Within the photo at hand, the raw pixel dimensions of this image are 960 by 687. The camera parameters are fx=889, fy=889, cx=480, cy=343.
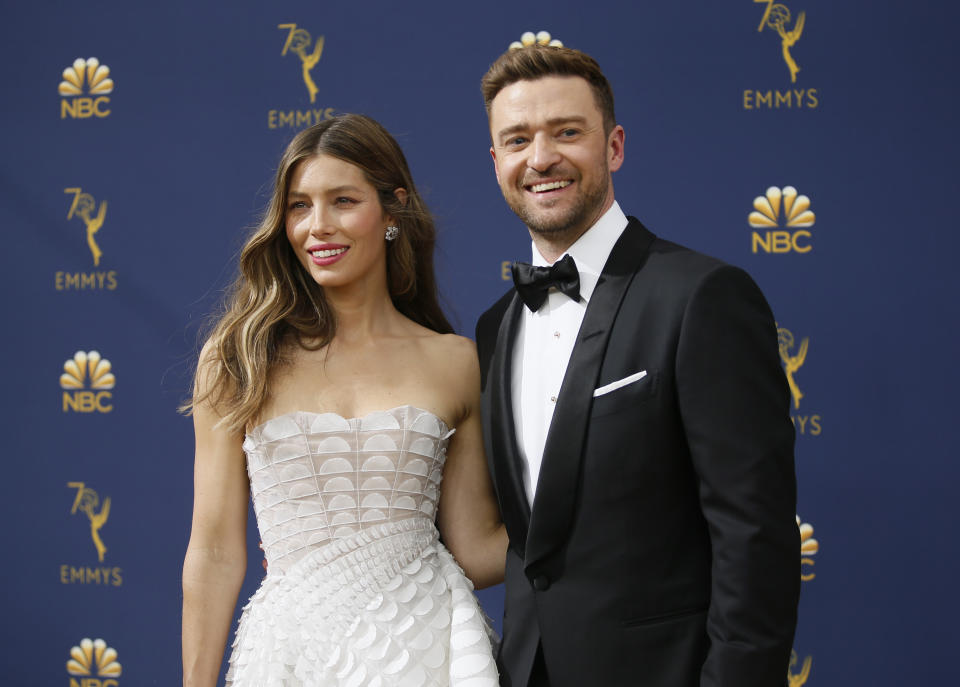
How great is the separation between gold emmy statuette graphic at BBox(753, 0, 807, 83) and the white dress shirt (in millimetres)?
1378

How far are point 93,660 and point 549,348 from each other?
2241 mm

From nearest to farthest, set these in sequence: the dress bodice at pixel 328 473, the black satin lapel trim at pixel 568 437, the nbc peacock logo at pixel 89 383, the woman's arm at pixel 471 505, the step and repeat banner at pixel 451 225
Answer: the black satin lapel trim at pixel 568 437 → the dress bodice at pixel 328 473 → the woman's arm at pixel 471 505 → the step and repeat banner at pixel 451 225 → the nbc peacock logo at pixel 89 383

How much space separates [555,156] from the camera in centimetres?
148

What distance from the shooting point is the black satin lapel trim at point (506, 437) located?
1.47 m

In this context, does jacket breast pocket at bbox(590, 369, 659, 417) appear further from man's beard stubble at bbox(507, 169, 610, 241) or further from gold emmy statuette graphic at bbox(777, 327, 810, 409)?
gold emmy statuette graphic at bbox(777, 327, 810, 409)

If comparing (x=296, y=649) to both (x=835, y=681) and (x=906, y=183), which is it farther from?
(x=906, y=183)

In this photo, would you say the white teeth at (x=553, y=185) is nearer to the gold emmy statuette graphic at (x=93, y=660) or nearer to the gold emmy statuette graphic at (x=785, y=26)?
the gold emmy statuette graphic at (x=785, y=26)

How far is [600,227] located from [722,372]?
365mm

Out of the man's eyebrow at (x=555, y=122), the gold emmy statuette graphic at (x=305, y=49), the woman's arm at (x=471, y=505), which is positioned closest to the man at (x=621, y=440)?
the man's eyebrow at (x=555, y=122)

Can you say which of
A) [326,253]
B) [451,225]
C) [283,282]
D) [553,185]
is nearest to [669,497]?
[553,185]

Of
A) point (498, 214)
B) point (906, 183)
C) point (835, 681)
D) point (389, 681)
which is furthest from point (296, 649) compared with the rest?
point (906, 183)

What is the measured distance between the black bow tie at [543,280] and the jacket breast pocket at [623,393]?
0.19 m

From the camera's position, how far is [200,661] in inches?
64.9

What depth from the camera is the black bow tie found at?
147cm
